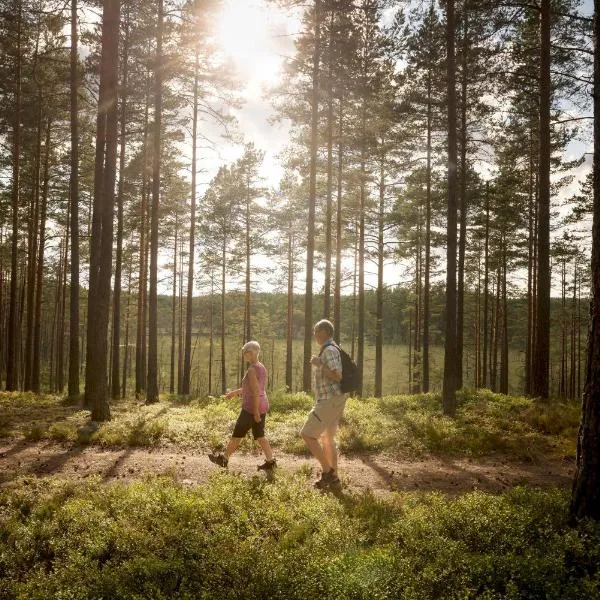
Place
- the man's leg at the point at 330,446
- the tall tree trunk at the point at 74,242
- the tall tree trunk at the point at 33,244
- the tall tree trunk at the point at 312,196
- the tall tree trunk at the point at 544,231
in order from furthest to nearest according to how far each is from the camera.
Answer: the tall tree trunk at the point at 33,244
the tall tree trunk at the point at 312,196
the tall tree trunk at the point at 74,242
the tall tree trunk at the point at 544,231
the man's leg at the point at 330,446

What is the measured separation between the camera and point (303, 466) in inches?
319

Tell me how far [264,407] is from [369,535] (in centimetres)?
326

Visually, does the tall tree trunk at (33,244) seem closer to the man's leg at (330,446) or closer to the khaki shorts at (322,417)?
the khaki shorts at (322,417)

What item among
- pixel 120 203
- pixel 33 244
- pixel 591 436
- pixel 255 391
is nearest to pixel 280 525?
pixel 255 391

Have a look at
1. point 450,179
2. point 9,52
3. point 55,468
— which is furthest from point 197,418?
point 9,52

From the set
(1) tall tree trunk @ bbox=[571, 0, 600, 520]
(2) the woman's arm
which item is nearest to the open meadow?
(1) tall tree trunk @ bbox=[571, 0, 600, 520]

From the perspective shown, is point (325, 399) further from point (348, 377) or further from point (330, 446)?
point (330, 446)

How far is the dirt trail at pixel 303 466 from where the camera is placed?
7.50m

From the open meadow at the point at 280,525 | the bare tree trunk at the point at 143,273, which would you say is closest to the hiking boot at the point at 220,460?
the open meadow at the point at 280,525

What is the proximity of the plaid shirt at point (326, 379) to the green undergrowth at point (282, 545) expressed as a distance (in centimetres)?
144

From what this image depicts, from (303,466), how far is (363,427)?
168 inches

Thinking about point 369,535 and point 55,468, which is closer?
point 369,535

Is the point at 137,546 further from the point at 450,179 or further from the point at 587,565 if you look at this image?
the point at 450,179

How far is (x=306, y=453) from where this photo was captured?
9.77 m
